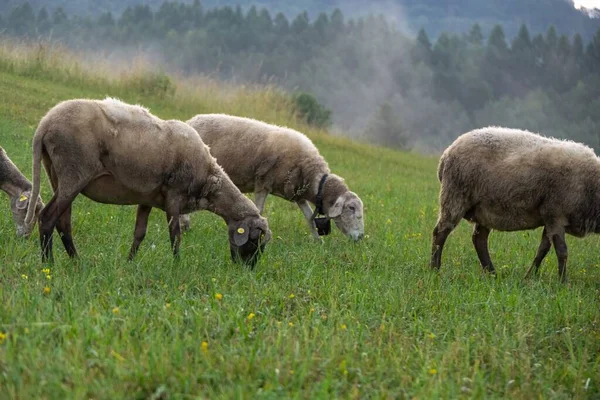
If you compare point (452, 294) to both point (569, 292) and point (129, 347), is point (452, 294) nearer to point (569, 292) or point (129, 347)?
point (569, 292)

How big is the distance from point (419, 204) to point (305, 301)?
7966mm

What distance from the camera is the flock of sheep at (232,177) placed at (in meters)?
6.23

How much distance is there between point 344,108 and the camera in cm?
6556

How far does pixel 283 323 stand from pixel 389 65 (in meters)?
68.0

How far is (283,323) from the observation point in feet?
16.3

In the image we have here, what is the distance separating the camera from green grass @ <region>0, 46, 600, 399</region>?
12.6 feet

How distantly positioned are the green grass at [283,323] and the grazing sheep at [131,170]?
0.33m

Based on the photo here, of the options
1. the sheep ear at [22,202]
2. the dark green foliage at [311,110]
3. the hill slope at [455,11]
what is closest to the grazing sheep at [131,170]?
the sheep ear at [22,202]

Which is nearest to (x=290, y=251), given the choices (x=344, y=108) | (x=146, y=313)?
(x=146, y=313)

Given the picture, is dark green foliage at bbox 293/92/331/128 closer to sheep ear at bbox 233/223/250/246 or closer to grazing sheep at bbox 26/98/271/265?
grazing sheep at bbox 26/98/271/265

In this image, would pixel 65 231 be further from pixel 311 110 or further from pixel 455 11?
pixel 455 11

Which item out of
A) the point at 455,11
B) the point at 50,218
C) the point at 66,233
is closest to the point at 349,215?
the point at 66,233

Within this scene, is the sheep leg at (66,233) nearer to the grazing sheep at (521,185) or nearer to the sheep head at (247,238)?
the sheep head at (247,238)

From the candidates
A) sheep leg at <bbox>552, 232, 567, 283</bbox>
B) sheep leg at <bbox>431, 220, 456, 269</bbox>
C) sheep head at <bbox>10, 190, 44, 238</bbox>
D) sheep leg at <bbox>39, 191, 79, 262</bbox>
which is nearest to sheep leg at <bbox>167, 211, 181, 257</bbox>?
sheep leg at <bbox>39, 191, 79, 262</bbox>
